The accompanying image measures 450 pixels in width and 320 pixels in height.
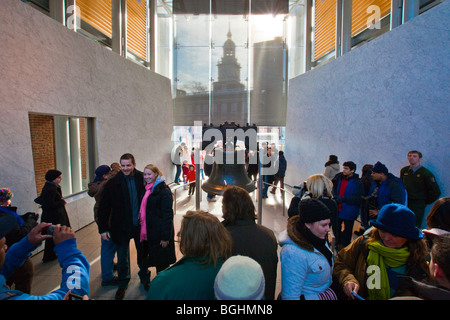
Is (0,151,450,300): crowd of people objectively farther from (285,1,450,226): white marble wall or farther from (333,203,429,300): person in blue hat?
(285,1,450,226): white marble wall

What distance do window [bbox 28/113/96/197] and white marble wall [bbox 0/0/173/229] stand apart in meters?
0.26

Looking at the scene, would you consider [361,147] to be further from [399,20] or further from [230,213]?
[230,213]

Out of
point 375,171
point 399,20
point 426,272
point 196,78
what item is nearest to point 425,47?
point 399,20

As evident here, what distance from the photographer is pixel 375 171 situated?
363cm

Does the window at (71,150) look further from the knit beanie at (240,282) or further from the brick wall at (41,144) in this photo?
the knit beanie at (240,282)

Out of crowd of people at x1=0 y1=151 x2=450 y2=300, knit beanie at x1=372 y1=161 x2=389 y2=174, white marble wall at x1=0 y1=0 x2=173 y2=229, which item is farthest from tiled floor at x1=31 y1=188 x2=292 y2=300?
knit beanie at x1=372 y1=161 x2=389 y2=174

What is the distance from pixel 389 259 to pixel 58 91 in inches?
202

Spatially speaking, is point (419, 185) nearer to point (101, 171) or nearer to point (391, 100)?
point (391, 100)

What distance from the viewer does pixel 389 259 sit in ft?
5.32

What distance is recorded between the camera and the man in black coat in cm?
311

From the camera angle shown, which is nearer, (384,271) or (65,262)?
(65,262)

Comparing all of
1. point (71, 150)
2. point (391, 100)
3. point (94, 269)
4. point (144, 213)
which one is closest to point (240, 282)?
point (144, 213)

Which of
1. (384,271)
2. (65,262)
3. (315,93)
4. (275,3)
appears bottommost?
(384,271)
